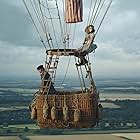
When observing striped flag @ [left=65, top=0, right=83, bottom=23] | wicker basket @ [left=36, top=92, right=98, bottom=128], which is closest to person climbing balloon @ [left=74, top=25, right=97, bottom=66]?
striped flag @ [left=65, top=0, right=83, bottom=23]

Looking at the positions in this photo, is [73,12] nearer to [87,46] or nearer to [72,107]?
[87,46]

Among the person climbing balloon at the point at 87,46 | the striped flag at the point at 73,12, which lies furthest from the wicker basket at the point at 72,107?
the striped flag at the point at 73,12

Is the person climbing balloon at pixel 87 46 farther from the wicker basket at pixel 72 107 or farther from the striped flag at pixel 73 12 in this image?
the wicker basket at pixel 72 107

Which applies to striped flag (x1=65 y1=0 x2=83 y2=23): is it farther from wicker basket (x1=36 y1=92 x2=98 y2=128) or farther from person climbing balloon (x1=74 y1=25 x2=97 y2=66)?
wicker basket (x1=36 y1=92 x2=98 y2=128)

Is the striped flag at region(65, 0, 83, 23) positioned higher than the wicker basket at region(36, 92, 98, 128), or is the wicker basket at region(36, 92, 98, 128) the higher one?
the striped flag at region(65, 0, 83, 23)

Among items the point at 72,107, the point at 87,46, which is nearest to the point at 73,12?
the point at 87,46
